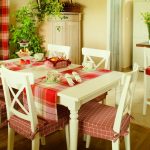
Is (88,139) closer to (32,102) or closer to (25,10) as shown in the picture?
(32,102)

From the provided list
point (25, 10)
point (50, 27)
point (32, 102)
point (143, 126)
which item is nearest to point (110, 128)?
point (32, 102)

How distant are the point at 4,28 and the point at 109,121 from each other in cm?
274

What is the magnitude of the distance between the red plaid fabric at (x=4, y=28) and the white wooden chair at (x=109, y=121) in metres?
2.37

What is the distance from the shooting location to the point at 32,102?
6.45ft

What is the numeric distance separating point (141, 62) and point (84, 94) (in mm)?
4165

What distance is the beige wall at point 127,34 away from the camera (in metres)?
5.73

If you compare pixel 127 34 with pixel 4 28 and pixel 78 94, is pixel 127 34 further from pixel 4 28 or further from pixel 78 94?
pixel 78 94

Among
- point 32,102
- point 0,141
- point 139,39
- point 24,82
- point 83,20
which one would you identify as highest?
point 83,20

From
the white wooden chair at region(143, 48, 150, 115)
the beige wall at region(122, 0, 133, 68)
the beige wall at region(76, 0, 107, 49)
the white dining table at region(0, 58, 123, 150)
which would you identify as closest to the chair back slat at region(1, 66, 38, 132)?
the white dining table at region(0, 58, 123, 150)

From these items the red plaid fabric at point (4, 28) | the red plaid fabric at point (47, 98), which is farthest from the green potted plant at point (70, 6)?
the red plaid fabric at point (47, 98)

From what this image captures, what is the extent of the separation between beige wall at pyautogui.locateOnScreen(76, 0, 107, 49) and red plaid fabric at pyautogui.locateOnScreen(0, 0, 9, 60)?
194 centimetres

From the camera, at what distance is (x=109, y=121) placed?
206cm

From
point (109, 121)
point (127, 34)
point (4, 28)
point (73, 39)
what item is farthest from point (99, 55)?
point (127, 34)

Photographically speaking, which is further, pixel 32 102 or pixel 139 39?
pixel 139 39
